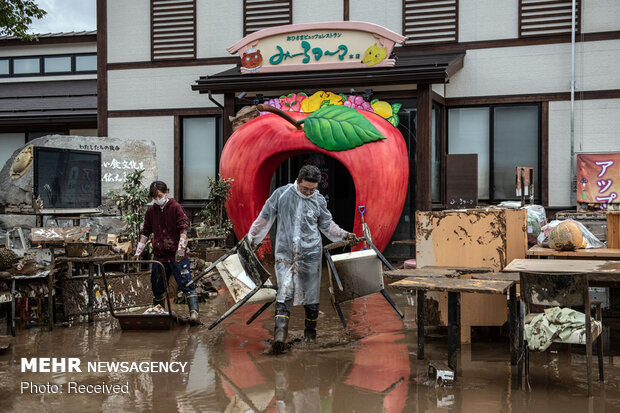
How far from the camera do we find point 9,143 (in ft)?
68.0

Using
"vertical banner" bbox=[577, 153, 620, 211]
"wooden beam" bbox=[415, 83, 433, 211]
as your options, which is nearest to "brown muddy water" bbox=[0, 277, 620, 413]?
"wooden beam" bbox=[415, 83, 433, 211]

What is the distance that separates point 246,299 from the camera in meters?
7.30

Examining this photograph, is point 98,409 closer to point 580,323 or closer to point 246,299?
point 246,299

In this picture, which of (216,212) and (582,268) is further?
(216,212)

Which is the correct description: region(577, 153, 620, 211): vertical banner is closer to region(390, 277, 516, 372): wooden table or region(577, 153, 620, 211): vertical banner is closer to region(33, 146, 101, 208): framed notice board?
region(390, 277, 516, 372): wooden table

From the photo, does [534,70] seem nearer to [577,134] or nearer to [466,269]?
[577,134]

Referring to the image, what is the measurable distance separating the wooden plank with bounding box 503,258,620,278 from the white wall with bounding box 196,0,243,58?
10774 millimetres

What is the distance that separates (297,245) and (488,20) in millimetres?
9108

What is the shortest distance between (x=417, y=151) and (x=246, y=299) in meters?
6.76

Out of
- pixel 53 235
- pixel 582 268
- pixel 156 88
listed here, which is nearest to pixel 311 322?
pixel 582 268

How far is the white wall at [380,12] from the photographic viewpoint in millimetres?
14680

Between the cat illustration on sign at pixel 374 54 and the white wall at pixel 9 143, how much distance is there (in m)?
12.5

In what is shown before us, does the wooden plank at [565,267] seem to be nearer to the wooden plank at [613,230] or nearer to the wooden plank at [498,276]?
the wooden plank at [498,276]

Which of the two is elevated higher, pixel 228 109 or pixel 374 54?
pixel 374 54
